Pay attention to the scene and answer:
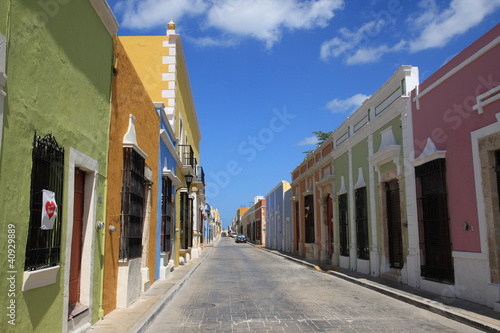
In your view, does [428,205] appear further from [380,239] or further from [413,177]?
[380,239]

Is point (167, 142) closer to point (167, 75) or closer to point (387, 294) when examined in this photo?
point (167, 75)

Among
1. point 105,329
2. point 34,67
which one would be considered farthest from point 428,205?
point 34,67

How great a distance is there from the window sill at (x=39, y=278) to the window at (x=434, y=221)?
833cm

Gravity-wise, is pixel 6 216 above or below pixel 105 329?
above

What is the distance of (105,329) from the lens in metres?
6.29

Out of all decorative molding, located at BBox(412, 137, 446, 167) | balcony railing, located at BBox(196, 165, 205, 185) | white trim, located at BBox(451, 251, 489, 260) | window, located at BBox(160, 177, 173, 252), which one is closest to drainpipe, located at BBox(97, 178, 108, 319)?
window, located at BBox(160, 177, 173, 252)

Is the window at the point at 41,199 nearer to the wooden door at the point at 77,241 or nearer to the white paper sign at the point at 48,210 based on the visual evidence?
the white paper sign at the point at 48,210

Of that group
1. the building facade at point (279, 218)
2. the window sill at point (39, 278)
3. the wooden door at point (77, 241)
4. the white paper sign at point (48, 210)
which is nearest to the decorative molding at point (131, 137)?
the wooden door at point (77, 241)

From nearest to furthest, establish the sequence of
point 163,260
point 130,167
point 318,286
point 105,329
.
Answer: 1. point 105,329
2. point 130,167
3. point 318,286
4. point 163,260

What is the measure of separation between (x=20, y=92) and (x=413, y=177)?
9882 mm

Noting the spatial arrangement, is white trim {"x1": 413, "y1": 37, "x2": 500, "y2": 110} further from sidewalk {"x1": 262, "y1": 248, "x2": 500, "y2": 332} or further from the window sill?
the window sill

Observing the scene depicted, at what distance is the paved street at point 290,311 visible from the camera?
22.7ft

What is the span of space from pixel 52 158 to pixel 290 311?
17.7ft

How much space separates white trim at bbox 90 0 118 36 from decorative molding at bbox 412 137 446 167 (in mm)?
7424
